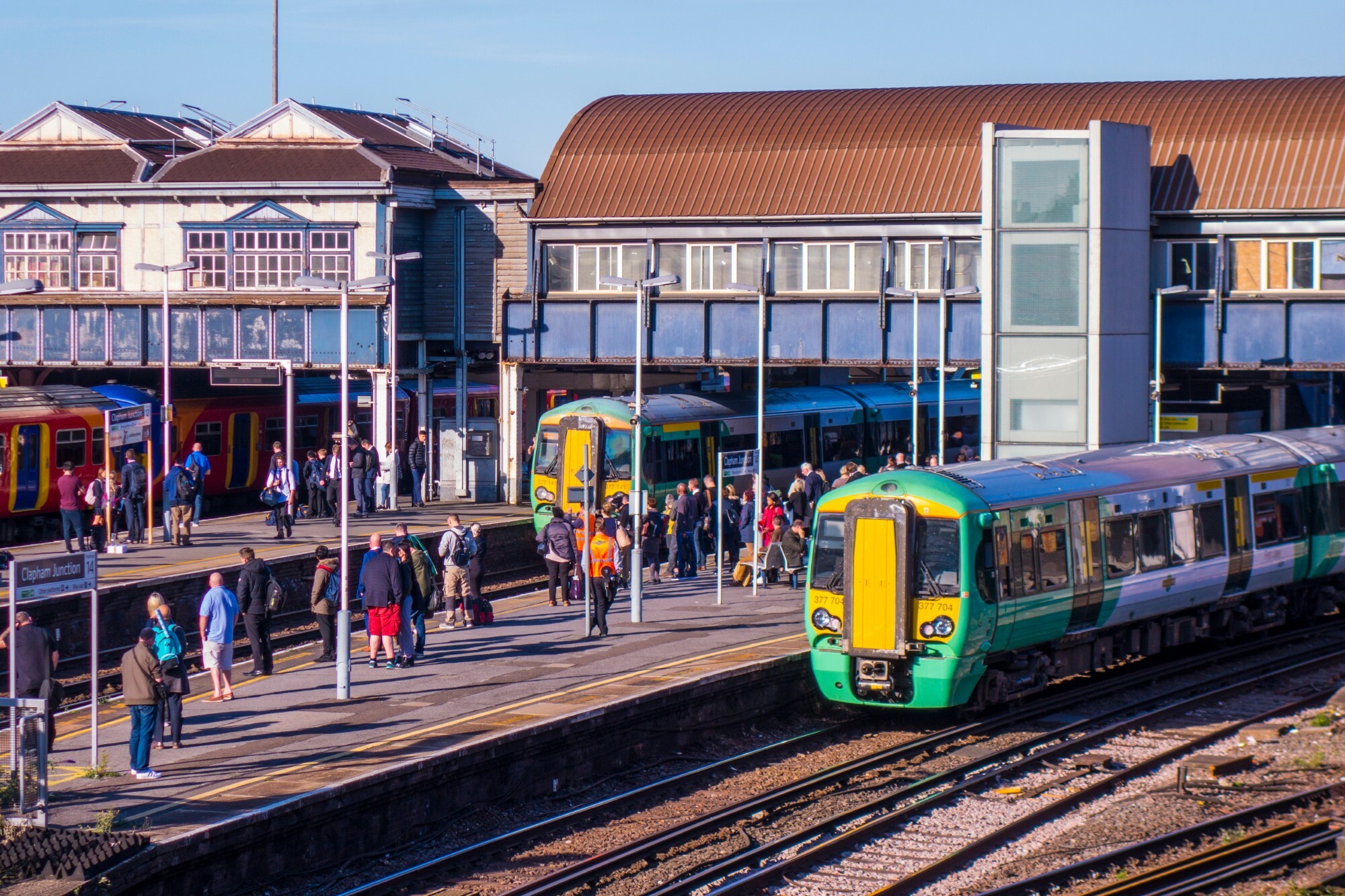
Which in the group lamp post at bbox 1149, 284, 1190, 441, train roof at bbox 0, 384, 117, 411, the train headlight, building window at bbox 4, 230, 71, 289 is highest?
building window at bbox 4, 230, 71, 289

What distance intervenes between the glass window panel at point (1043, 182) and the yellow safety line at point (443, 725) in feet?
38.5

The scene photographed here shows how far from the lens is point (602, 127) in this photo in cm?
4038

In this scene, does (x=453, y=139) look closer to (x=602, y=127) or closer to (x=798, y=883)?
(x=602, y=127)

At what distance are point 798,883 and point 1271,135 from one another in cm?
2599

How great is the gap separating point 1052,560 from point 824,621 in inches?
113

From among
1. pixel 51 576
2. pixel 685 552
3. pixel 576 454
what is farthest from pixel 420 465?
pixel 51 576

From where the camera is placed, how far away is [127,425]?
29656 millimetres

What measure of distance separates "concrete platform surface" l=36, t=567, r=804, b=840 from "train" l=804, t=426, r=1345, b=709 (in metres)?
2.21

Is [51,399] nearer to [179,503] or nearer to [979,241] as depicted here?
[179,503]

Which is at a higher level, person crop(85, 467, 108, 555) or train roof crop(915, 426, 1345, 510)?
train roof crop(915, 426, 1345, 510)

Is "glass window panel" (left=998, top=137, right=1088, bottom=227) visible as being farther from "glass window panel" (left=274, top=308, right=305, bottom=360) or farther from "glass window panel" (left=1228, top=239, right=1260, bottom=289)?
"glass window panel" (left=274, top=308, right=305, bottom=360)

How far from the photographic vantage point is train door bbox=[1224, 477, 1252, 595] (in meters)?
23.6

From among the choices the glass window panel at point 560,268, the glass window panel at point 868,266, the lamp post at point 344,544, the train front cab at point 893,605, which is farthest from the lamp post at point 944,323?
the lamp post at point 344,544

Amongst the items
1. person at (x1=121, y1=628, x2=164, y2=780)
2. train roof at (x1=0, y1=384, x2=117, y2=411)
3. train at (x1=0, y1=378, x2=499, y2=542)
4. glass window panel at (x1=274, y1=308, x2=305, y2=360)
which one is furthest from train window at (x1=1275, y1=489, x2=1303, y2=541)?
train roof at (x1=0, y1=384, x2=117, y2=411)
